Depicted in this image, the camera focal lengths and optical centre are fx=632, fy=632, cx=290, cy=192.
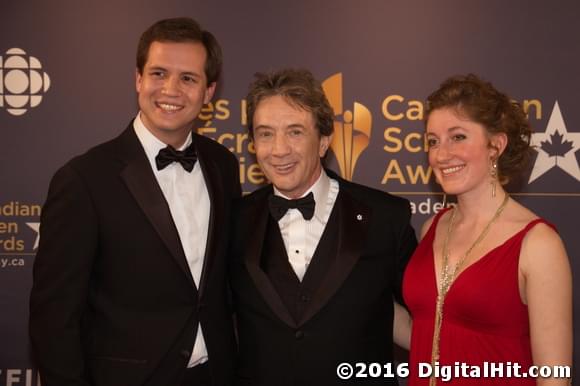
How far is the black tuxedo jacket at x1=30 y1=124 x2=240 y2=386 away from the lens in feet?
7.55

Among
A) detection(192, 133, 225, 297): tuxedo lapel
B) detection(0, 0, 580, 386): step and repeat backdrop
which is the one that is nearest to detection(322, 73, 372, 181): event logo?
detection(0, 0, 580, 386): step and repeat backdrop

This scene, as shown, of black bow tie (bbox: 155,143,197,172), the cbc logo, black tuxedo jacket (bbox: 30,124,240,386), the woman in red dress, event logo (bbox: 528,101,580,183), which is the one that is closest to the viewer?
the woman in red dress

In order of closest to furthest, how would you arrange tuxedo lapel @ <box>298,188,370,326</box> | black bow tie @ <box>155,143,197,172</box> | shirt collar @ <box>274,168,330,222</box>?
tuxedo lapel @ <box>298,188,370,326</box> → black bow tie @ <box>155,143,197,172</box> → shirt collar @ <box>274,168,330,222</box>

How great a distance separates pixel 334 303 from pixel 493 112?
0.94 m

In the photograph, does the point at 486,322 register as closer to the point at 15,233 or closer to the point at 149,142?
the point at 149,142

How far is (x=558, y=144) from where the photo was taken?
4.10 meters

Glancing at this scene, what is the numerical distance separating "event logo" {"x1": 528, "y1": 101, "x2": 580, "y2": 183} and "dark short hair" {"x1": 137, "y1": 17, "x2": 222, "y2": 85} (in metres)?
2.35

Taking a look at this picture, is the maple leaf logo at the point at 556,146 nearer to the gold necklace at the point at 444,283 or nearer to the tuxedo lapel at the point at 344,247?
the gold necklace at the point at 444,283

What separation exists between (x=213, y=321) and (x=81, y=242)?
2.03 ft

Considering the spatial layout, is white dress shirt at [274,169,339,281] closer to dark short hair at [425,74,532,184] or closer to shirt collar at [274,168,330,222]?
shirt collar at [274,168,330,222]

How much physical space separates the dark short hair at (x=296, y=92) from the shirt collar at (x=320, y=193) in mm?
211

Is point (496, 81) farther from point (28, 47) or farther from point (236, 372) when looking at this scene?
point (28, 47)

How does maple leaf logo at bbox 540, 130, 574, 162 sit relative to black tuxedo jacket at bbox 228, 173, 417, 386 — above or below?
above

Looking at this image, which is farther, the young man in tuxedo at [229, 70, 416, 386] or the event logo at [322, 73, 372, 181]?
the event logo at [322, 73, 372, 181]
